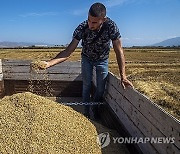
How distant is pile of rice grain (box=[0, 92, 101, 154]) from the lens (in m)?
2.98

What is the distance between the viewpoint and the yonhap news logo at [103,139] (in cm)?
355

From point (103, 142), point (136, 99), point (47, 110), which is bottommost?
point (103, 142)

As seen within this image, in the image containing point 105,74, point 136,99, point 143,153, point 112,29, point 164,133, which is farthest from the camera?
point 105,74

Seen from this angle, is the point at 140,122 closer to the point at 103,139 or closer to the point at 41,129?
the point at 103,139

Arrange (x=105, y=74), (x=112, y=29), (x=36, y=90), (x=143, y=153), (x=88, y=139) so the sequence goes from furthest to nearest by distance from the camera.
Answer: (x=36, y=90), (x=105, y=74), (x=112, y=29), (x=88, y=139), (x=143, y=153)

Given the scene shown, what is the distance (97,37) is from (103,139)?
1545 mm

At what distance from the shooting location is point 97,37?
4.34 m

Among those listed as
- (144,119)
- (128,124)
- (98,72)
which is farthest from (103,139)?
(98,72)

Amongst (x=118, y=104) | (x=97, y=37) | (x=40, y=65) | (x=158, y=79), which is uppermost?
(x=97, y=37)

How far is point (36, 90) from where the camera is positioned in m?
6.33

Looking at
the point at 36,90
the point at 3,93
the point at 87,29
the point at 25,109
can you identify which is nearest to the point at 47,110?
the point at 25,109

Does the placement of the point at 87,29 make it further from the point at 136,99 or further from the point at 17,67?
the point at 17,67

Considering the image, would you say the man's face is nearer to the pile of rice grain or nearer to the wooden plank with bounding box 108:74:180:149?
the wooden plank with bounding box 108:74:180:149

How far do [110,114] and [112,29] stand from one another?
1.27m
